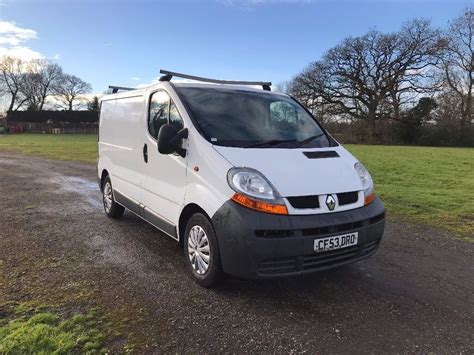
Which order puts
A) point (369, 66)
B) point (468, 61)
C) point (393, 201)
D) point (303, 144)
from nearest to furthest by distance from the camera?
1. point (303, 144)
2. point (393, 201)
3. point (468, 61)
4. point (369, 66)

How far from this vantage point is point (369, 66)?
48125mm

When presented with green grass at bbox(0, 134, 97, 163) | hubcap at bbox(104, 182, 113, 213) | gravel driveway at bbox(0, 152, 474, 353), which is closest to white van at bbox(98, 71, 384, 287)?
gravel driveway at bbox(0, 152, 474, 353)

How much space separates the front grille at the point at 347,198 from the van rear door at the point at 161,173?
62.4 inches

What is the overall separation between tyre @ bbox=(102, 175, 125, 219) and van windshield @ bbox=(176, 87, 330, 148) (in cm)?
283

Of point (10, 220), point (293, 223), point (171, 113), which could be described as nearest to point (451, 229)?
point (293, 223)

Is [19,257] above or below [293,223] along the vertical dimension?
below

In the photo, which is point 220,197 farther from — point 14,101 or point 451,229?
point 14,101

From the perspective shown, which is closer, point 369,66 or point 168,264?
point 168,264

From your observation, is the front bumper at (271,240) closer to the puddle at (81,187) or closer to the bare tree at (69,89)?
the puddle at (81,187)

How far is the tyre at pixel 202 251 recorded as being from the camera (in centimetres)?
375

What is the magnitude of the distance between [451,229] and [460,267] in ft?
6.47

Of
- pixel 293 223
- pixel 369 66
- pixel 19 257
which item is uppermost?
pixel 369 66

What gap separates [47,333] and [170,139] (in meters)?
2.03

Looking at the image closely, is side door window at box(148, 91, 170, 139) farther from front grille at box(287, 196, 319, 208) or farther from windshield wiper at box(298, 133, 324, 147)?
front grille at box(287, 196, 319, 208)
